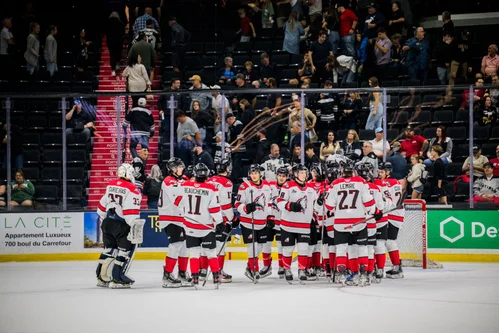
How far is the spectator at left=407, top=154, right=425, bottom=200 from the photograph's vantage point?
47.6ft

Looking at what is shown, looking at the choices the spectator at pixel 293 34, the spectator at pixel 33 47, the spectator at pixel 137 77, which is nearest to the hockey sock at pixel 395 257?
the spectator at pixel 137 77

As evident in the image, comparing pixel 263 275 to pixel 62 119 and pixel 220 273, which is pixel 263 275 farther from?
pixel 62 119

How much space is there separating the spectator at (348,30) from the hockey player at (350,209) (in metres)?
6.57

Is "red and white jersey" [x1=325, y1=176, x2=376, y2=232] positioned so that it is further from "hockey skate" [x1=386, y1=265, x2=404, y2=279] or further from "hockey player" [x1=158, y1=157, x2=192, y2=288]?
"hockey player" [x1=158, y1=157, x2=192, y2=288]

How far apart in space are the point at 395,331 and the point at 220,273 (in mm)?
4362

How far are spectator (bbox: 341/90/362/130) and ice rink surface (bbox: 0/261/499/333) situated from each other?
7.84ft

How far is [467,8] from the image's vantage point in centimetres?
2022

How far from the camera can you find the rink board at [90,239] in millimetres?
14891

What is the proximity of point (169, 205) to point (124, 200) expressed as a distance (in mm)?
594

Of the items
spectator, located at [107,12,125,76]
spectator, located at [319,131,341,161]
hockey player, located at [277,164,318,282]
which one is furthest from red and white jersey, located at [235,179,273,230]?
spectator, located at [107,12,125,76]

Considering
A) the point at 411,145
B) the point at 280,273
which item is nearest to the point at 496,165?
the point at 411,145

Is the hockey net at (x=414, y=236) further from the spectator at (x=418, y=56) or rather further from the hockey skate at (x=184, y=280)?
the hockey skate at (x=184, y=280)

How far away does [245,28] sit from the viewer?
1923 cm

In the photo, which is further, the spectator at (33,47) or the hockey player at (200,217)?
the spectator at (33,47)
